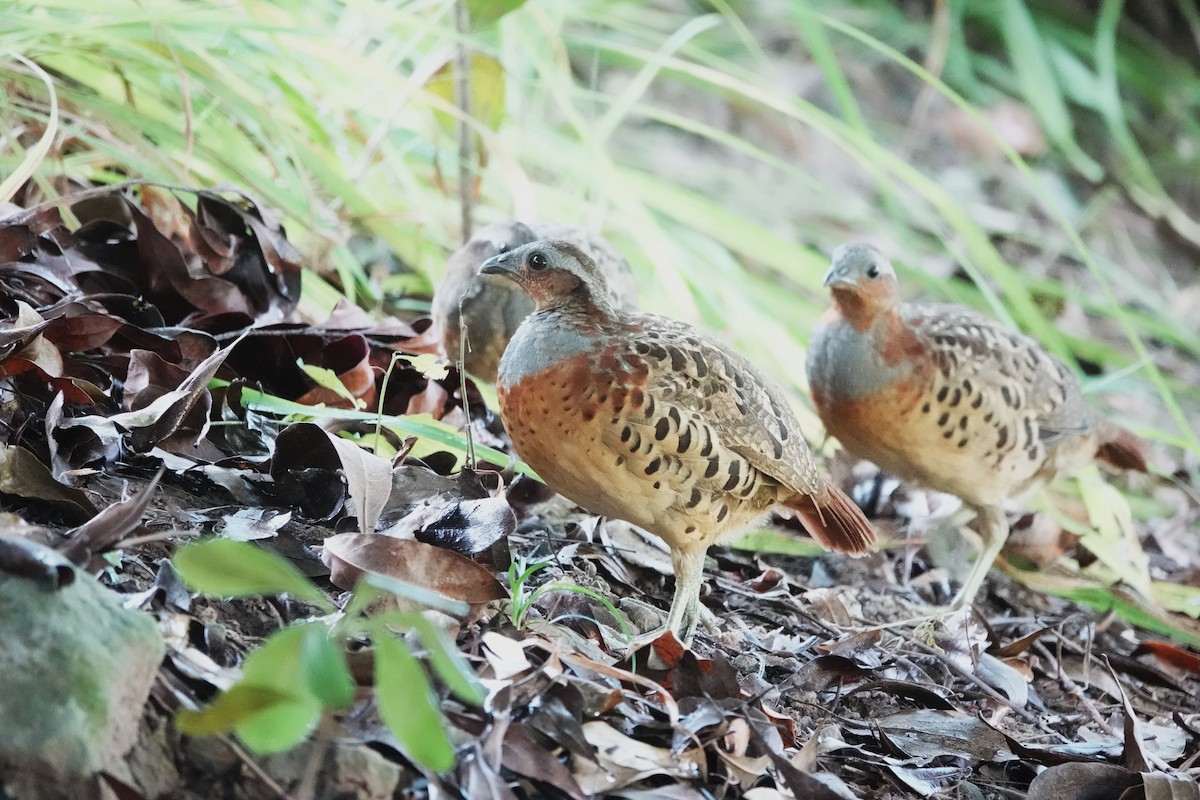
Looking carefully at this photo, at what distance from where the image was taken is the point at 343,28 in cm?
436

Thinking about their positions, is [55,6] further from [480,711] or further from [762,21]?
[762,21]

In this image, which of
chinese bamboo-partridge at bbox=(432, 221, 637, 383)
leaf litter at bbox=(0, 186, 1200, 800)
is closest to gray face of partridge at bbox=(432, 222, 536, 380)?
chinese bamboo-partridge at bbox=(432, 221, 637, 383)

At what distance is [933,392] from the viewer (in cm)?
386

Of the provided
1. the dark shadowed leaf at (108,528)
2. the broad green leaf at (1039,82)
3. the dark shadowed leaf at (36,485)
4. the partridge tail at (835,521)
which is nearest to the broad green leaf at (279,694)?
the dark shadowed leaf at (108,528)

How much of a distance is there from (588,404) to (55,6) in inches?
72.1

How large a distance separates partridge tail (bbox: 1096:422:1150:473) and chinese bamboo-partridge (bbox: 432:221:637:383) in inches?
77.3

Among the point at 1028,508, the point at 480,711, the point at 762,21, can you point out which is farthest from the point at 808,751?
the point at 762,21

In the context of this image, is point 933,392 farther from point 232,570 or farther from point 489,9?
Answer: point 232,570

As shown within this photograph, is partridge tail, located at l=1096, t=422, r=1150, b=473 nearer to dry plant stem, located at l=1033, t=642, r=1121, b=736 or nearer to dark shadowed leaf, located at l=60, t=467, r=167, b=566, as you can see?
dry plant stem, located at l=1033, t=642, r=1121, b=736

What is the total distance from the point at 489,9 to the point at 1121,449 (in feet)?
8.86

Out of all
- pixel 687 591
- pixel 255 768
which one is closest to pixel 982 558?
pixel 687 591

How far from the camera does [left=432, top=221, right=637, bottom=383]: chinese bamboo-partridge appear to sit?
3645 millimetres

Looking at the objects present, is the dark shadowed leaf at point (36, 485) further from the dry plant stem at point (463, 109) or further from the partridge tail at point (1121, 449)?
the partridge tail at point (1121, 449)

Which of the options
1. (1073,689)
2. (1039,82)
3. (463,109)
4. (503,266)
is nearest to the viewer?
(503,266)
